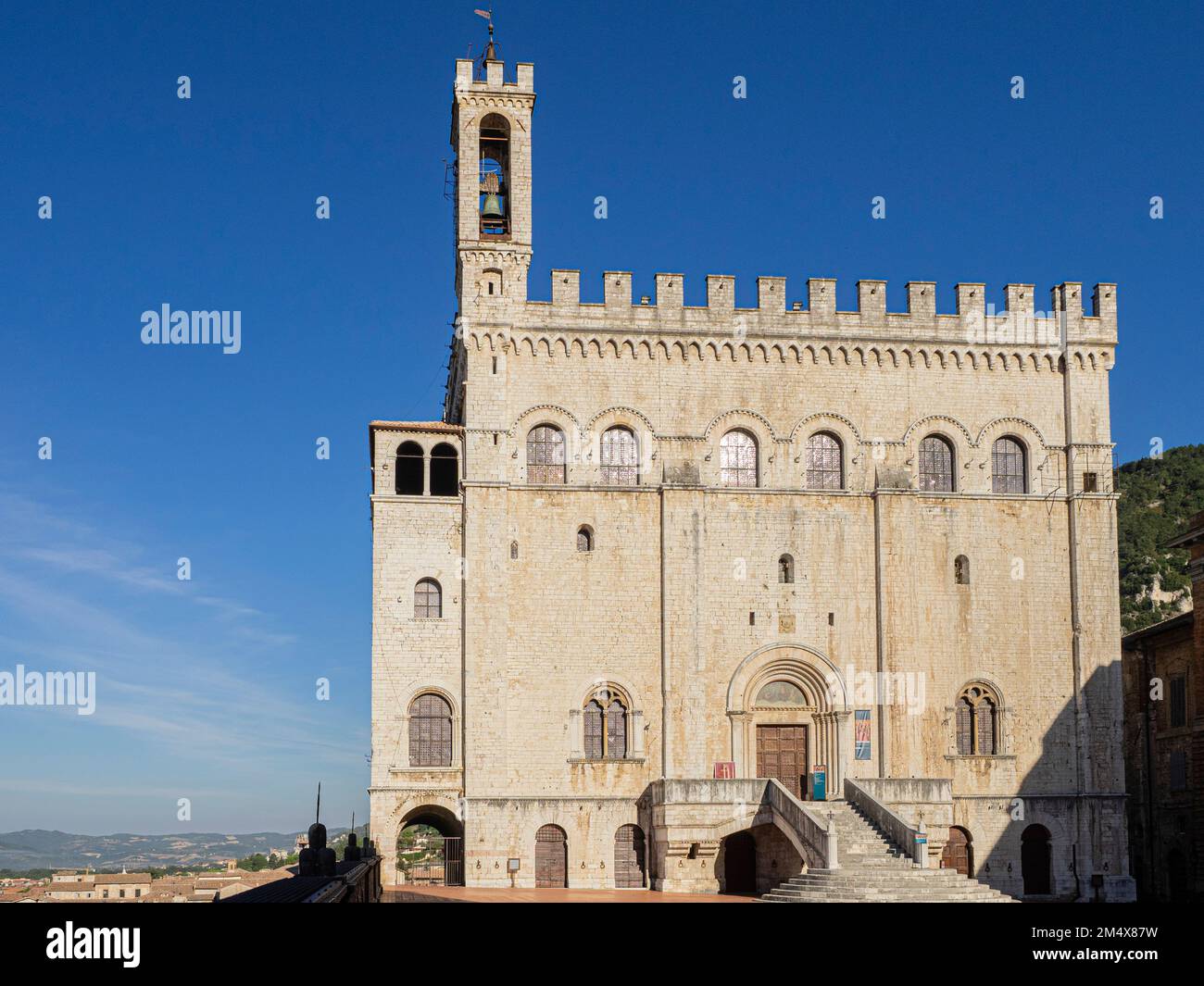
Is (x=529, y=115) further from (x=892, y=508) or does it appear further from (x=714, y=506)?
(x=892, y=508)

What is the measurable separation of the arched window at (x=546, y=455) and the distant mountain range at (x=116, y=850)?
2777cm

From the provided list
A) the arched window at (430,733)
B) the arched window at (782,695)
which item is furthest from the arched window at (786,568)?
the arched window at (430,733)

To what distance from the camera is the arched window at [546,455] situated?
39719 mm

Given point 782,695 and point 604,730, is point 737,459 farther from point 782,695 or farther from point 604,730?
point 604,730

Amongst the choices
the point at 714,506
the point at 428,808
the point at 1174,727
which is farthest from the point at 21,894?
the point at 1174,727

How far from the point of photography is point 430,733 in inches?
1510

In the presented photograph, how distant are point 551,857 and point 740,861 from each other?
487 centimetres

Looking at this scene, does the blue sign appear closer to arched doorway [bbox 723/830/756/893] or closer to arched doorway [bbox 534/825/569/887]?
arched doorway [bbox 723/830/756/893]

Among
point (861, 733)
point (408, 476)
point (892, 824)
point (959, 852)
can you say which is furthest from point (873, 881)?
point (408, 476)

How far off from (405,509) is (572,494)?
447 centimetres

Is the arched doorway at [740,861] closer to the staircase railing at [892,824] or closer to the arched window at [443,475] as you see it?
the staircase railing at [892,824]

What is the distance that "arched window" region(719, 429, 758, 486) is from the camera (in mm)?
40344

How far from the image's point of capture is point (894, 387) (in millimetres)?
40969

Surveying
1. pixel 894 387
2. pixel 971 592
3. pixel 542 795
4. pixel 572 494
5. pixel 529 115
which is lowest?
pixel 542 795
